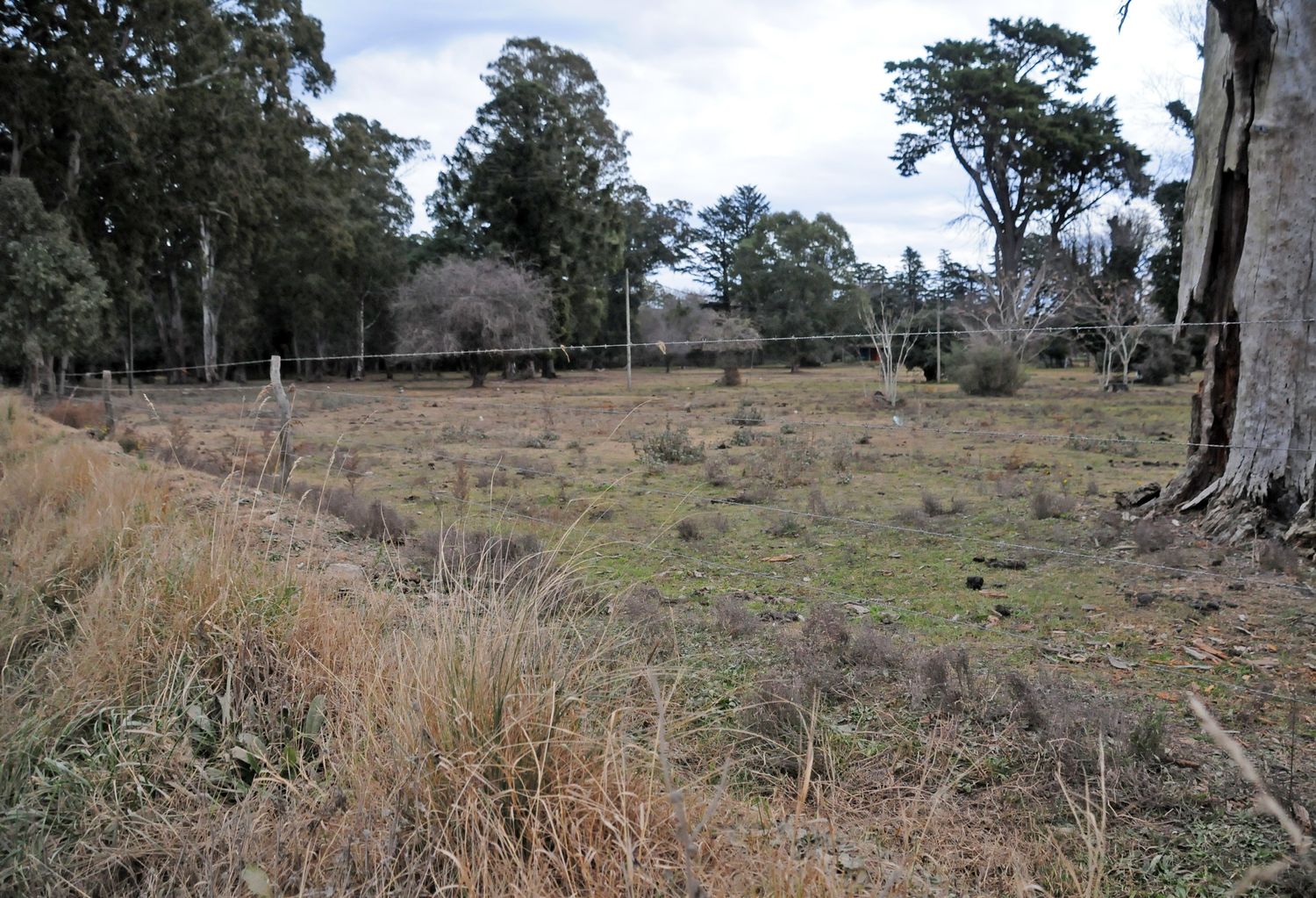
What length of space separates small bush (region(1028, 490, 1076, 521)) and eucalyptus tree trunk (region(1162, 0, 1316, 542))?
126 centimetres

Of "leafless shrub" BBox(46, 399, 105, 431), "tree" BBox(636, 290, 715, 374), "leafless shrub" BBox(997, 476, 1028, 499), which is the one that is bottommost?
"leafless shrub" BBox(997, 476, 1028, 499)

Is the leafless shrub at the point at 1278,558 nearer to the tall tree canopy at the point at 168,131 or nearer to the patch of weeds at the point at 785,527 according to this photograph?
the patch of weeds at the point at 785,527

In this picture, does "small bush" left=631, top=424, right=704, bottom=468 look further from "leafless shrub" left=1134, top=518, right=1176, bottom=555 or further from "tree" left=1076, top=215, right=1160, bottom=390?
"tree" left=1076, top=215, right=1160, bottom=390

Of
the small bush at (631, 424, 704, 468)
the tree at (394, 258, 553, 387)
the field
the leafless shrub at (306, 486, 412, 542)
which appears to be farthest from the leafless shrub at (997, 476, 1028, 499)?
the tree at (394, 258, 553, 387)

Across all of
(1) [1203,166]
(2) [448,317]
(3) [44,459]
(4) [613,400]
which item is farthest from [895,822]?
(2) [448,317]

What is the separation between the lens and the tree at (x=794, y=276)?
5216 centimetres

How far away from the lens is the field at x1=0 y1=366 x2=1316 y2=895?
2494mm

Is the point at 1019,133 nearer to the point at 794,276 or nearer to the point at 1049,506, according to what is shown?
the point at 794,276

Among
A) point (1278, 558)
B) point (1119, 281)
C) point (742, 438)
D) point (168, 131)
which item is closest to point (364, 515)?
point (1278, 558)

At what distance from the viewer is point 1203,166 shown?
7.16 m

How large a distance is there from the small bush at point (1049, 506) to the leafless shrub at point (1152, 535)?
3.62 feet

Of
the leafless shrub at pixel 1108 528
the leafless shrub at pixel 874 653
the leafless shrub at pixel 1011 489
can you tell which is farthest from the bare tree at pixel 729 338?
the leafless shrub at pixel 874 653

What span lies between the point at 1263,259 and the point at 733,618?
5.05 meters

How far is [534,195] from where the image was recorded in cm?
4131
